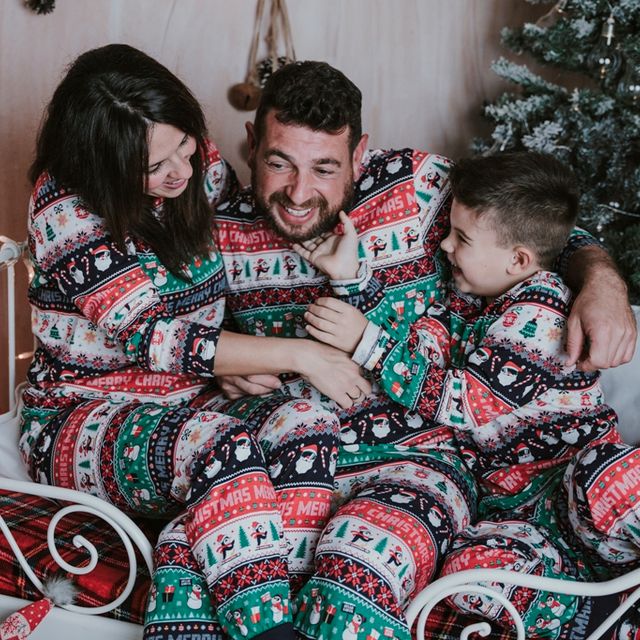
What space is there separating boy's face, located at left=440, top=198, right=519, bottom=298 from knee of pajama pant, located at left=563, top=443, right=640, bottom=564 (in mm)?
412

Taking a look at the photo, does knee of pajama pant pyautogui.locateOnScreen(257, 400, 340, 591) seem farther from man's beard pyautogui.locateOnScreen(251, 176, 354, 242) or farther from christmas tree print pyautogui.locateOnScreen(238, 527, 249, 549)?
man's beard pyautogui.locateOnScreen(251, 176, 354, 242)

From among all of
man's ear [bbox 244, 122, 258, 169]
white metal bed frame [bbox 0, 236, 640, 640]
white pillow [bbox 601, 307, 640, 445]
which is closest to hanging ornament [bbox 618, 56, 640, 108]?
white pillow [bbox 601, 307, 640, 445]

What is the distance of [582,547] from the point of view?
4.91 feet

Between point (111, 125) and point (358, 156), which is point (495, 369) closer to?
point (358, 156)

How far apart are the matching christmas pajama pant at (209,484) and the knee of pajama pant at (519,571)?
0.86 feet

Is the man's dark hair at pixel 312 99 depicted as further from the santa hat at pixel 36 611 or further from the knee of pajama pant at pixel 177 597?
the santa hat at pixel 36 611

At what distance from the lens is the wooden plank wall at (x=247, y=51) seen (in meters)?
2.41

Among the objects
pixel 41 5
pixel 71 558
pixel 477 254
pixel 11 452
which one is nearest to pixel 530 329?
pixel 477 254

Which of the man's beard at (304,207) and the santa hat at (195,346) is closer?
the santa hat at (195,346)

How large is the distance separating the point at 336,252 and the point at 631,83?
827 millimetres

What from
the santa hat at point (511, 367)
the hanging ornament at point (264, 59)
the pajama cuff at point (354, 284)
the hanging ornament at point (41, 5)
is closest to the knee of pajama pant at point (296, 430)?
the pajama cuff at point (354, 284)

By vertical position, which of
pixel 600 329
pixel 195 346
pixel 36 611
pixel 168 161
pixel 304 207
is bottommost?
pixel 36 611

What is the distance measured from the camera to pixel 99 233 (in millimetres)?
1598

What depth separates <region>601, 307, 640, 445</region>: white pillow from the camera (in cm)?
178
